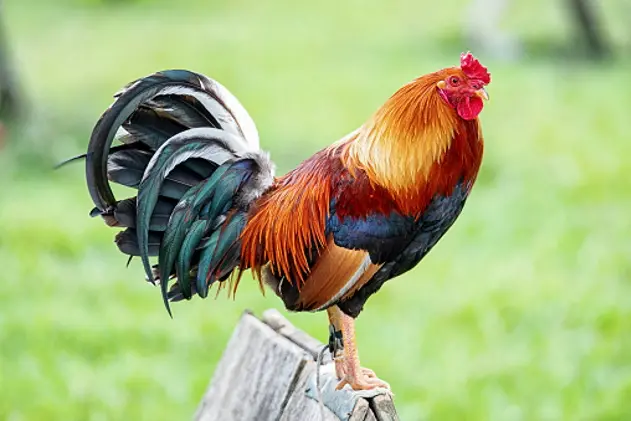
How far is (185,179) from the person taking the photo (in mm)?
2641

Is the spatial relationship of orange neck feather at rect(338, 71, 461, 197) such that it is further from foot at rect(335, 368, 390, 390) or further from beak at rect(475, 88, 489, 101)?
foot at rect(335, 368, 390, 390)

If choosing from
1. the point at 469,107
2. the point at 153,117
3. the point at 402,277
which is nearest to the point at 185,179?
the point at 153,117

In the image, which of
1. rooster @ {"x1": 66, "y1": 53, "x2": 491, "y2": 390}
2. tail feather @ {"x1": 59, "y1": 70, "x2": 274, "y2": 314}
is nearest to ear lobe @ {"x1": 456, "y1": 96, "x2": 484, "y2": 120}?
rooster @ {"x1": 66, "y1": 53, "x2": 491, "y2": 390}

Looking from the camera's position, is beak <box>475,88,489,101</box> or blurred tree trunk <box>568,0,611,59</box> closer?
beak <box>475,88,489,101</box>

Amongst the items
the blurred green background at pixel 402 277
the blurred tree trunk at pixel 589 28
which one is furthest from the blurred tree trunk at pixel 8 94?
the blurred tree trunk at pixel 589 28

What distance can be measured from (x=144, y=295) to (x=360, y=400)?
3.44 metres

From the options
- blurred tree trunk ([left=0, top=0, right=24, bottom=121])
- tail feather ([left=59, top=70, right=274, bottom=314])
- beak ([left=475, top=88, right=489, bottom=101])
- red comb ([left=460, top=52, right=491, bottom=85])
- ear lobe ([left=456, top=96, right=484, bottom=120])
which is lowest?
tail feather ([left=59, top=70, right=274, bottom=314])

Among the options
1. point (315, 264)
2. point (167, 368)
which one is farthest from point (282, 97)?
point (315, 264)

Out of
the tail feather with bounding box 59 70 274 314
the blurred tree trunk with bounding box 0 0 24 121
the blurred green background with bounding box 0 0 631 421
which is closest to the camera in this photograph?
the tail feather with bounding box 59 70 274 314

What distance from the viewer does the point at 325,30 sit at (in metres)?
12.9

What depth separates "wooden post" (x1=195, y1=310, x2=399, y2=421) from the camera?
2.42m

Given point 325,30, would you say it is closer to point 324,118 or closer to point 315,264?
point 324,118

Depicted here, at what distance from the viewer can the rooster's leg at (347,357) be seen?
255 cm

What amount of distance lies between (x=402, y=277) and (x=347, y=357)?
3379 millimetres
